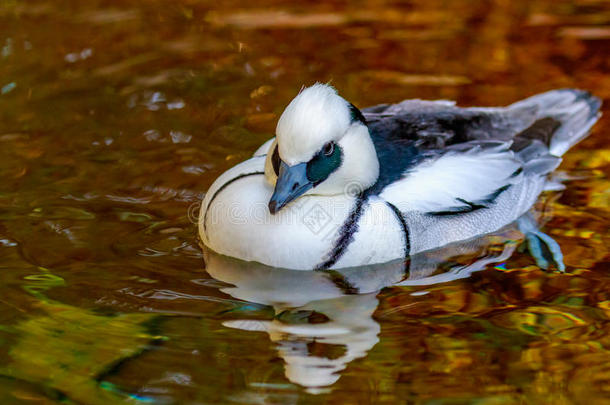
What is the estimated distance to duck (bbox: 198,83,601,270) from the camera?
5148mm

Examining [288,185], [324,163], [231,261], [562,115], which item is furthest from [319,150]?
[562,115]

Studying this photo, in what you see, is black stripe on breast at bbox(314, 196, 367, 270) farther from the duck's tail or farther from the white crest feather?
the duck's tail

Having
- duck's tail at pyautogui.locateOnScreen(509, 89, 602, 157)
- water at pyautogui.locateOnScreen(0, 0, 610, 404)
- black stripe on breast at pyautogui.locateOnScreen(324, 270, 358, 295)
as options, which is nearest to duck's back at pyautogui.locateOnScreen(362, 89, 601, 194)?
duck's tail at pyautogui.locateOnScreen(509, 89, 602, 157)

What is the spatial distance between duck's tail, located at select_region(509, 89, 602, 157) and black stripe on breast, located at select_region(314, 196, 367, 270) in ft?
6.23

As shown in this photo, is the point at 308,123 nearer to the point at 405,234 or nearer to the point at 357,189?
the point at 357,189

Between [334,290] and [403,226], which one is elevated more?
[403,226]

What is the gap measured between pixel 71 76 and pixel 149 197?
226 centimetres

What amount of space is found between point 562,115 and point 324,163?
2510mm

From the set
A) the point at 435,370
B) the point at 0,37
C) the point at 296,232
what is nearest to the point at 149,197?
the point at 296,232

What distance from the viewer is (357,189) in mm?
5469

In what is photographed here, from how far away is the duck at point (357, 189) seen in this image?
16.9ft

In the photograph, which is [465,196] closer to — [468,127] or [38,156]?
[468,127]

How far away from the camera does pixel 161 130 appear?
289 inches

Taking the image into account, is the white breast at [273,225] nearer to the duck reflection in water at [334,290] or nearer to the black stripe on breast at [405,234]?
the duck reflection in water at [334,290]
